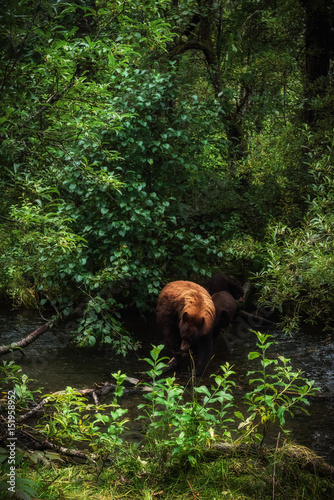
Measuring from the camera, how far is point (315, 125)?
7277 millimetres

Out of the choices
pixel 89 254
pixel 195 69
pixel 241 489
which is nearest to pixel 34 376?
pixel 89 254

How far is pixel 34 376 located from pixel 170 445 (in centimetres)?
351

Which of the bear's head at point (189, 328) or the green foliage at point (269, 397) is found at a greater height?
the green foliage at point (269, 397)

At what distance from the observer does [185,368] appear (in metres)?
6.98

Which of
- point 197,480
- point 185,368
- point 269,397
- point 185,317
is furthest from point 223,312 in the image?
point 197,480

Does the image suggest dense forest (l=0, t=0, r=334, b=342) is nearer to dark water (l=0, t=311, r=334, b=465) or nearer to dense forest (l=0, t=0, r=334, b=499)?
dense forest (l=0, t=0, r=334, b=499)

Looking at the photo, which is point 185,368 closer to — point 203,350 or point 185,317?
point 203,350

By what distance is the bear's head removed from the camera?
6.36 meters

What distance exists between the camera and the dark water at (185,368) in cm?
513

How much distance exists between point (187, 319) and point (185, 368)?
105 centimetres

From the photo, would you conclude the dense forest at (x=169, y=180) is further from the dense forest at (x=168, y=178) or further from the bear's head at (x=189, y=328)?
the bear's head at (x=189, y=328)

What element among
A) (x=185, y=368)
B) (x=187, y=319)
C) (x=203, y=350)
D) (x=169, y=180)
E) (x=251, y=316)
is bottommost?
(x=185, y=368)

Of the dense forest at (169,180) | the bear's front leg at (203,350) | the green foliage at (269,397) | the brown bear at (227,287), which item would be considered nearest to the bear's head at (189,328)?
the bear's front leg at (203,350)

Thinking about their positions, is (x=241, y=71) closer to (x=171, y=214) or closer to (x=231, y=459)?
(x=171, y=214)
